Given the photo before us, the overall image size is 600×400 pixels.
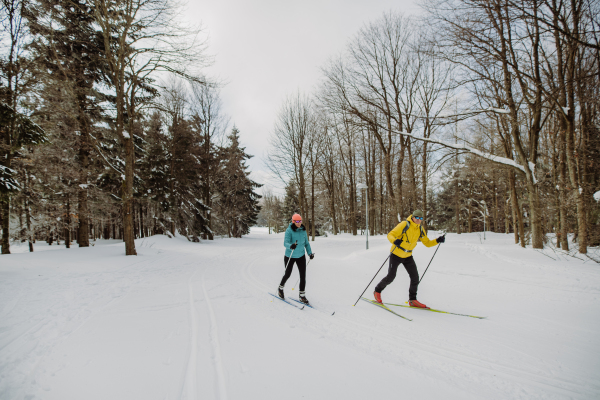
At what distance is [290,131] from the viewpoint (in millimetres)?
21359

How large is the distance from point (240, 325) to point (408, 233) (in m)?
3.53

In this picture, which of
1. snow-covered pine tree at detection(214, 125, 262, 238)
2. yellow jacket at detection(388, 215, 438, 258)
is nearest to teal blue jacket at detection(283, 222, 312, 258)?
yellow jacket at detection(388, 215, 438, 258)

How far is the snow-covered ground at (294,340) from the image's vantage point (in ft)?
8.32

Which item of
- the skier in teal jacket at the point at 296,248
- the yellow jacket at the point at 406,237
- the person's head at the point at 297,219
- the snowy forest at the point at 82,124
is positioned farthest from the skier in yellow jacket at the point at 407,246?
the snowy forest at the point at 82,124

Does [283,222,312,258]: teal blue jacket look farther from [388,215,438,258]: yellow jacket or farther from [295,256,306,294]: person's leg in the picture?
[388,215,438,258]: yellow jacket

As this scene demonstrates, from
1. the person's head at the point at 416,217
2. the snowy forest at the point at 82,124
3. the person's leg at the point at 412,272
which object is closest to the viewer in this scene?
the person's head at the point at 416,217

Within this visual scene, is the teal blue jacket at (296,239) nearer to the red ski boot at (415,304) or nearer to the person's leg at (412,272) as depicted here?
the person's leg at (412,272)

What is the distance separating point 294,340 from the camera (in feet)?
11.6

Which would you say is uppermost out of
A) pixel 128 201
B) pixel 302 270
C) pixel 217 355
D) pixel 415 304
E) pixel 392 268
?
pixel 128 201

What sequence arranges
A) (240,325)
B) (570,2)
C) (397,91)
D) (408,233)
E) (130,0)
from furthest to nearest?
(397,91), (130,0), (570,2), (408,233), (240,325)

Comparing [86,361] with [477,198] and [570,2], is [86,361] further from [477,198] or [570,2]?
[477,198]

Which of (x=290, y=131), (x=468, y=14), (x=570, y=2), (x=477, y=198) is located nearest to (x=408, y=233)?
(x=468, y=14)

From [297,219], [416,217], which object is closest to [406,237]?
[416,217]

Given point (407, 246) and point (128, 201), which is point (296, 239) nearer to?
point (407, 246)
